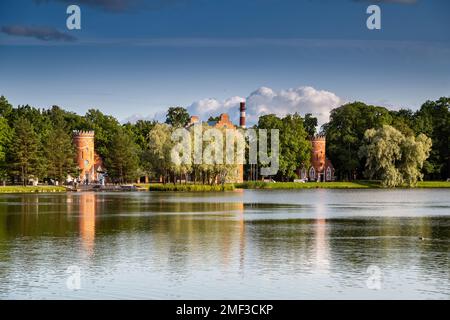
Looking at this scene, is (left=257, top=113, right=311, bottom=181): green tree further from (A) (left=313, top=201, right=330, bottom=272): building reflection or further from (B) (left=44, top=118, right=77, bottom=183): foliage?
(A) (left=313, top=201, right=330, bottom=272): building reflection

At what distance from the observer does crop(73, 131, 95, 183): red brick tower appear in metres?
111

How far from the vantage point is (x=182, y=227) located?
3500 centimetres

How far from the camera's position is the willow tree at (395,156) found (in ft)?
322

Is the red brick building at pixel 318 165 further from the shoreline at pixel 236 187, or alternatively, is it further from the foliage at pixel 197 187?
the foliage at pixel 197 187

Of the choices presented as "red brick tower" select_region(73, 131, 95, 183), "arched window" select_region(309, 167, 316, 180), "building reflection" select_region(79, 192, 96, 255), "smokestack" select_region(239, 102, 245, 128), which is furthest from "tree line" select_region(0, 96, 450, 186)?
"building reflection" select_region(79, 192, 96, 255)

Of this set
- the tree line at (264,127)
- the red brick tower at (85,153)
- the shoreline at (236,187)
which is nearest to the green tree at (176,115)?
the tree line at (264,127)

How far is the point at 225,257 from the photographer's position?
2419 centimetres

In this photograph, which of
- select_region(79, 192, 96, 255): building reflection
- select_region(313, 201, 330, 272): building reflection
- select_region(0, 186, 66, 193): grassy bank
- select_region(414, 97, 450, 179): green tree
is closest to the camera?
select_region(313, 201, 330, 272): building reflection

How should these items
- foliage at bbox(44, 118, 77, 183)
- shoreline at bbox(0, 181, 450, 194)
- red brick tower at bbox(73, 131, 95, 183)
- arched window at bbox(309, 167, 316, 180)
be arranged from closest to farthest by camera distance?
shoreline at bbox(0, 181, 450, 194)
foliage at bbox(44, 118, 77, 183)
red brick tower at bbox(73, 131, 95, 183)
arched window at bbox(309, 167, 316, 180)

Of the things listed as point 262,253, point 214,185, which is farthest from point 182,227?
point 214,185

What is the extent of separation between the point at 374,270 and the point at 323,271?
1.44 meters

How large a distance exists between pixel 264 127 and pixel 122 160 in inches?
836

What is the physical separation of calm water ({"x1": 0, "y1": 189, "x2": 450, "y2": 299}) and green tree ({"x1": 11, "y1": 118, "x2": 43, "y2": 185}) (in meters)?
48.0
